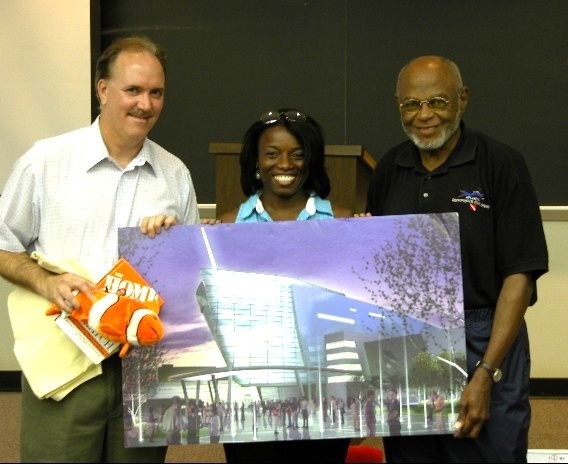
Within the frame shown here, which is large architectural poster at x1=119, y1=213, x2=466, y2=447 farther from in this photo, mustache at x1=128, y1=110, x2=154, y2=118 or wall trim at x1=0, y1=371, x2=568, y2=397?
wall trim at x1=0, y1=371, x2=568, y2=397

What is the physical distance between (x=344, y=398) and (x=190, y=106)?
11.1ft

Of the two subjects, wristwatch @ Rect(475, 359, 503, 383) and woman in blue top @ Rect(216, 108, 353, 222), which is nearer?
wristwatch @ Rect(475, 359, 503, 383)

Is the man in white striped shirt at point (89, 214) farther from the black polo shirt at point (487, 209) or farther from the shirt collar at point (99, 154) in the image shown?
the black polo shirt at point (487, 209)

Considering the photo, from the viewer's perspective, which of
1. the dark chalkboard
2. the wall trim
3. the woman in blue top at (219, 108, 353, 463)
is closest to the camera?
the woman in blue top at (219, 108, 353, 463)

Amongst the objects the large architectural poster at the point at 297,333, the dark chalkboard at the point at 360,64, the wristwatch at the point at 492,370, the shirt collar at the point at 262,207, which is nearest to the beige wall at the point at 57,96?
the dark chalkboard at the point at 360,64

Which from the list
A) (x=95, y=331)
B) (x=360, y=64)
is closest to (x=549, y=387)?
(x=360, y=64)

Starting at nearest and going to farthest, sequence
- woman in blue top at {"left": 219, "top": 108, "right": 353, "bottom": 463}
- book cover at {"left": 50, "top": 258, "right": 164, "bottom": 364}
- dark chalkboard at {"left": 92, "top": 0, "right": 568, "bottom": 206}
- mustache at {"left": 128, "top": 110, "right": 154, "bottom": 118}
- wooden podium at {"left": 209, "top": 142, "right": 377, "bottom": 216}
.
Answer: book cover at {"left": 50, "top": 258, "right": 164, "bottom": 364} → mustache at {"left": 128, "top": 110, "right": 154, "bottom": 118} → woman in blue top at {"left": 219, "top": 108, "right": 353, "bottom": 463} → wooden podium at {"left": 209, "top": 142, "right": 377, "bottom": 216} → dark chalkboard at {"left": 92, "top": 0, "right": 568, "bottom": 206}

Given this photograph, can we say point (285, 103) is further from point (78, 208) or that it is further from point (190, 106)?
point (78, 208)

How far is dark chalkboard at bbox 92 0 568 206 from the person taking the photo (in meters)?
5.98

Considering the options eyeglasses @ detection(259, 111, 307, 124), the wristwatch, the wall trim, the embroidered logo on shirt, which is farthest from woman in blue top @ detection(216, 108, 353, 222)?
the wall trim

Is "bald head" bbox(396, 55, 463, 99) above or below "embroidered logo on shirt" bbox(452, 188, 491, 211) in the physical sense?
above

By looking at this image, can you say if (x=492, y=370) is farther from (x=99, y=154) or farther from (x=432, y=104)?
(x=99, y=154)

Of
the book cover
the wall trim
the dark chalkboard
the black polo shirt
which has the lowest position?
the wall trim

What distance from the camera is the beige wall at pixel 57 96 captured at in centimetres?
606
